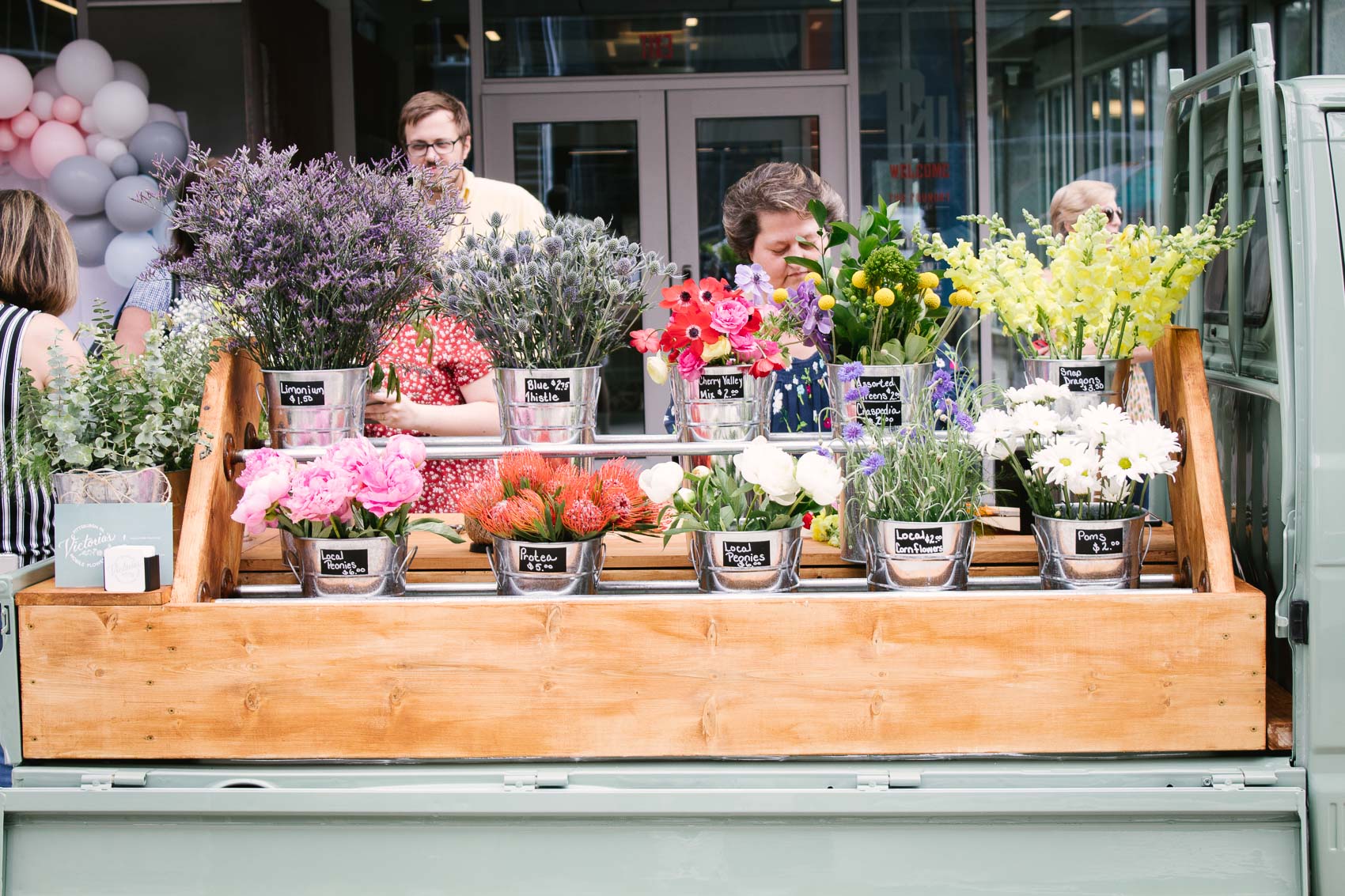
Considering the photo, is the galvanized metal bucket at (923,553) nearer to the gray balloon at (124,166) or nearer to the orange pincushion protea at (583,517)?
the orange pincushion protea at (583,517)

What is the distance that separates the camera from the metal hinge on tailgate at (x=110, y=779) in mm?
1800

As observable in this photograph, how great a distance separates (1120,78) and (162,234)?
4.65 meters

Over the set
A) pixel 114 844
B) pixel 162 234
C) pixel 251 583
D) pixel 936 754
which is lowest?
pixel 114 844

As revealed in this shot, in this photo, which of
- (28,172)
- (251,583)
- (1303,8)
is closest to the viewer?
(251,583)

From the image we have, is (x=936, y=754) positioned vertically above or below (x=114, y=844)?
above

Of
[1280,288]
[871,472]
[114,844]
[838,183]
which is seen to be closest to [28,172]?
[838,183]

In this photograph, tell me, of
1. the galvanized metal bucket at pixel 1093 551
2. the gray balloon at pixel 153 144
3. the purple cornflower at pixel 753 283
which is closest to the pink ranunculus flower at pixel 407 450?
the purple cornflower at pixel 753 283

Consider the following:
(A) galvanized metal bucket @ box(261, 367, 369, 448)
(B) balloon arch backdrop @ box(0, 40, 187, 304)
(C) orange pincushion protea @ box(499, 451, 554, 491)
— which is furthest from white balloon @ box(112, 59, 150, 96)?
(C) orange pincushion protea @ box(499, 451, 554, 491)

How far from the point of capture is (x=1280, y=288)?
1.72m

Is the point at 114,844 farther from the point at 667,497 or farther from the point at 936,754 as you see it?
the point at 936,754

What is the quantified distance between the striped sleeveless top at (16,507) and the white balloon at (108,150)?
9.22 feet

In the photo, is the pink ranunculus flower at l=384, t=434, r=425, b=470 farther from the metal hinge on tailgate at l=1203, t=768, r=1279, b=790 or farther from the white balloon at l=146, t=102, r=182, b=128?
the white balloon at l=146, t=102, r=182, b=128

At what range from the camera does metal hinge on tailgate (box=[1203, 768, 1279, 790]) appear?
5.73 feet

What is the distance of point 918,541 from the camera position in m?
1.82
